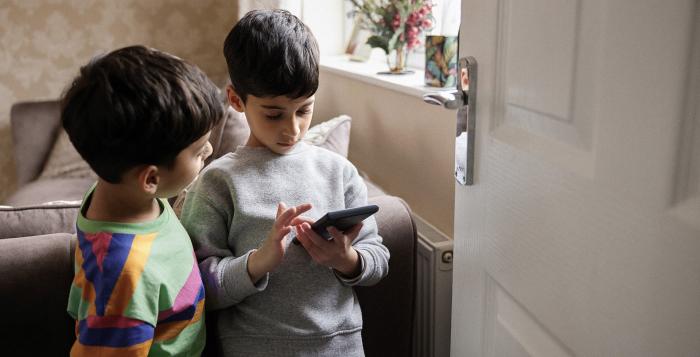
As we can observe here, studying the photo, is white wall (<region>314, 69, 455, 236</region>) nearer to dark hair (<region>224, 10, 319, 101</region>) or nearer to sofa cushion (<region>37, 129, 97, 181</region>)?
dark hair (<region>224, 10, 319, 101</region>)

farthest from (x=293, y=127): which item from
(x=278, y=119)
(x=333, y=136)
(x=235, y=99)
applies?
(x=333, y=136)

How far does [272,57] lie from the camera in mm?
1122

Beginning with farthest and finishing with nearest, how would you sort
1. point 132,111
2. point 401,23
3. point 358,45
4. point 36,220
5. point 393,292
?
1. point 358,45
2. point 401,23
3. point 393,292
4. point 36,220
5. point 132,111

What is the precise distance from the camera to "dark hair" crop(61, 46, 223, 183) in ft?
3.10

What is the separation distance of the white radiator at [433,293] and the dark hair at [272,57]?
705mm

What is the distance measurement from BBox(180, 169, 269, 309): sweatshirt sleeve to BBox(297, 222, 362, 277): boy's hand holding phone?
0.33 ft

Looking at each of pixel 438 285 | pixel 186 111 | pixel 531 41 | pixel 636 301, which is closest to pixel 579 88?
pixel 531 41

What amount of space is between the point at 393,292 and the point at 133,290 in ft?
2.36

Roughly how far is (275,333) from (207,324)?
206 mm

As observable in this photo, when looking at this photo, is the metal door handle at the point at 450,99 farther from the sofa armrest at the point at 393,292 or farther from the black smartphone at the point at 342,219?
the sofa armrest at the point at 393,292

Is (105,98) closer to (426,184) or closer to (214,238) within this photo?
(214,238)

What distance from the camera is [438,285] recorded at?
1.70 metres

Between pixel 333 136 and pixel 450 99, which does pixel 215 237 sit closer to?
pixel 450 99

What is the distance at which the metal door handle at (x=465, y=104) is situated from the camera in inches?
40.8
